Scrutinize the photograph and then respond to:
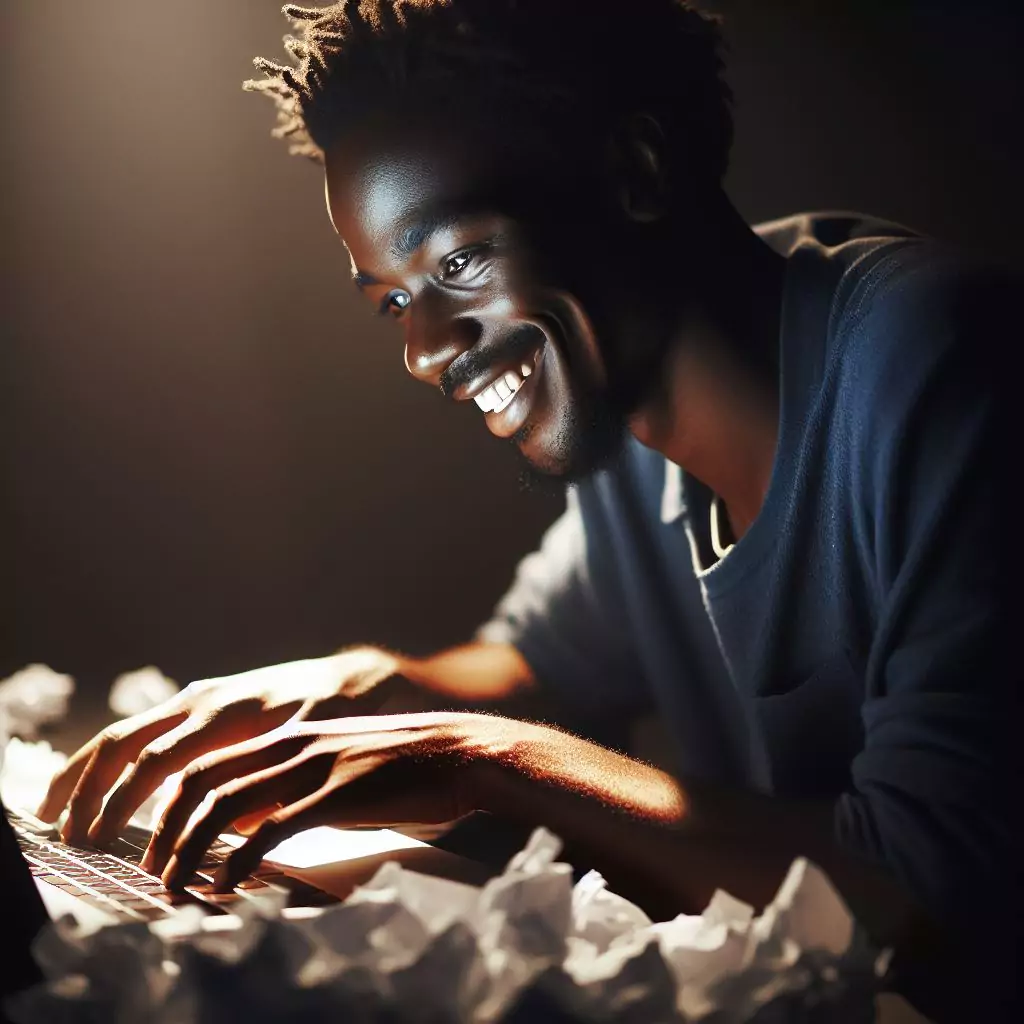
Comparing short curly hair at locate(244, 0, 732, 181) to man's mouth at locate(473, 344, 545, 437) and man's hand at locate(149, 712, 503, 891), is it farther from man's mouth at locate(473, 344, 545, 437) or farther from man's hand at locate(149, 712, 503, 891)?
man's hand at locate(149, 712, 503, 891)

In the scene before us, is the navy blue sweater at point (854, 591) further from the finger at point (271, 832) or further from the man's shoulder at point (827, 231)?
the finger at point (271, 832)

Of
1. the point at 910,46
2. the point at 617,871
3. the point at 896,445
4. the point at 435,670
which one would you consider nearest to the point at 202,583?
the point at 435,670

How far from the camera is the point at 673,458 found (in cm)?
96

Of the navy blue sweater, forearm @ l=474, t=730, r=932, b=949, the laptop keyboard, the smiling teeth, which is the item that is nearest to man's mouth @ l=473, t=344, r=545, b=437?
the smiling teeth

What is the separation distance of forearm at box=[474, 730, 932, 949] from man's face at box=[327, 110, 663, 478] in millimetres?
326

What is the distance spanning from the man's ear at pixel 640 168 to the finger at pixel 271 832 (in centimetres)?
55

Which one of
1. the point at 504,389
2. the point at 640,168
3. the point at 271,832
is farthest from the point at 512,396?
the point at 271,832

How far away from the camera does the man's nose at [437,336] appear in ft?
2.69

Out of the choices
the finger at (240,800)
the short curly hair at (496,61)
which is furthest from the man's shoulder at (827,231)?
the finger at (240,800)

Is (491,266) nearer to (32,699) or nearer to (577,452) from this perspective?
(577,452)

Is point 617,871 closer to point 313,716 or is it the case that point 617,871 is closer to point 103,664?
point 313,716

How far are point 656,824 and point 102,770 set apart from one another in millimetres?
444

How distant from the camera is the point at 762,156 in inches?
44.8

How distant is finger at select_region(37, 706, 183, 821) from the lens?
786 mm
